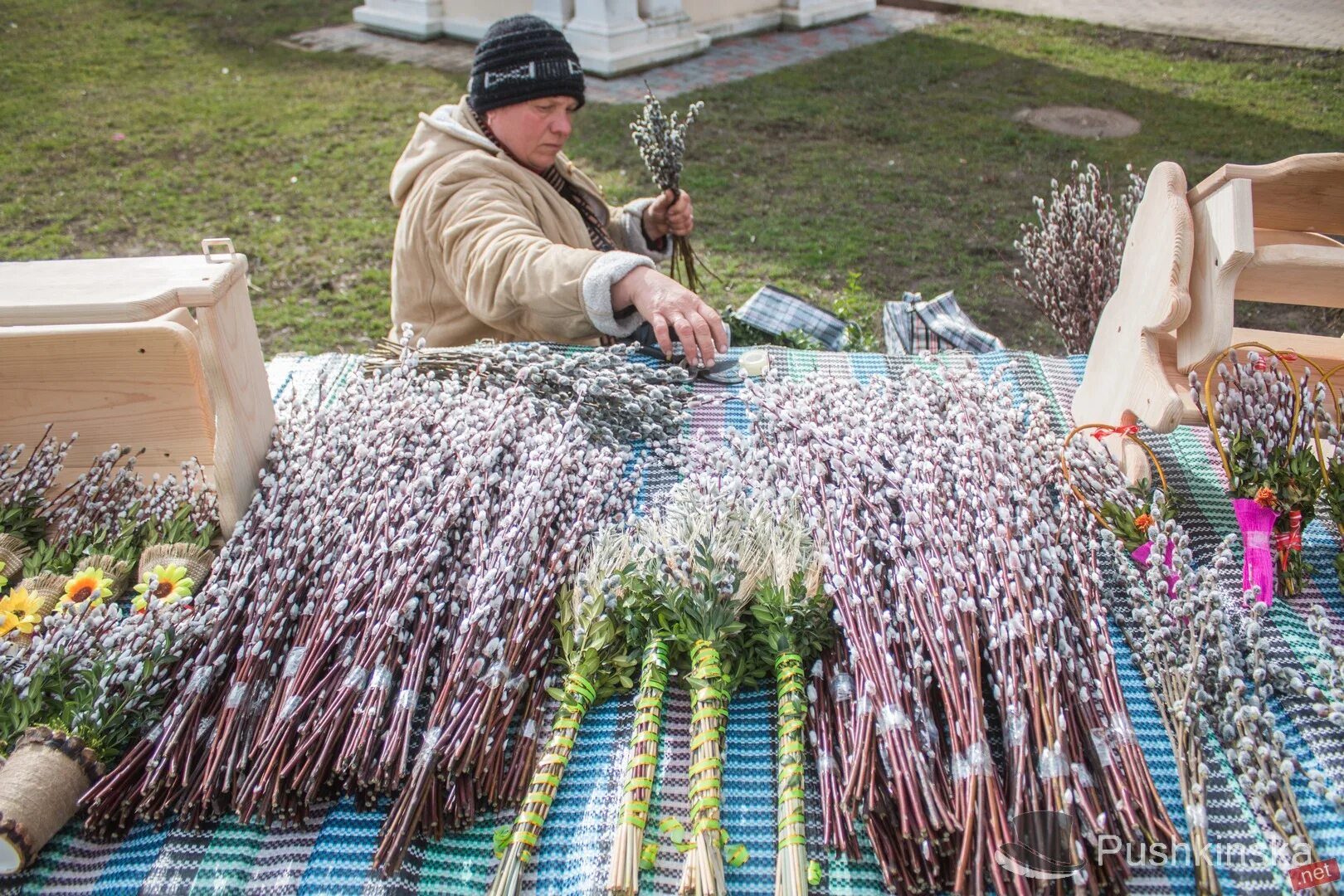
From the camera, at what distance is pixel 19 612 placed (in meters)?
1.61

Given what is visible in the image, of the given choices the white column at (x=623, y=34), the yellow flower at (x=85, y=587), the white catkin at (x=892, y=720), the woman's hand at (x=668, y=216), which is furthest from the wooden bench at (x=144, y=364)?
the white column at (x=623, y=34)

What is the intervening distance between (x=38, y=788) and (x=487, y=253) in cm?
159

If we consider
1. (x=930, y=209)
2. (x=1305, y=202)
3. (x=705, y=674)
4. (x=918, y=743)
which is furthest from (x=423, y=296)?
(x=930, y=209)

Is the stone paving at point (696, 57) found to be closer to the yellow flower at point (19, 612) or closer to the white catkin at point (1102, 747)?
the yellow flower at point (19, 612)

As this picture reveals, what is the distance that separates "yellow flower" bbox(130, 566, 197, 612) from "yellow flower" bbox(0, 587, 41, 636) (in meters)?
0.15

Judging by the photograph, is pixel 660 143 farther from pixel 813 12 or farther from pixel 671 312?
pixel 813 12

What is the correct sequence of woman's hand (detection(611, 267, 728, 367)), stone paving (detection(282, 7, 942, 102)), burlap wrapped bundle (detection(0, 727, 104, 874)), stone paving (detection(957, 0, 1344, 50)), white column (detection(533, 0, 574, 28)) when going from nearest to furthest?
burlap wrapped bundle (detection(0, 727, 104, 874)), woman's hand (detection(611, 267, 728, 367)), stone paving (detection(282, 7, 942, 102)), white column (detection(533, 0, 574, 28)), stone paving (detection(957, 0, 1344, 50))

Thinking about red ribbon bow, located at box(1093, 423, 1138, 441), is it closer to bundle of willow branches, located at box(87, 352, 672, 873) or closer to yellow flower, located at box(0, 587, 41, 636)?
bundle of willow branches, located at box(87, 352, 672, 873)

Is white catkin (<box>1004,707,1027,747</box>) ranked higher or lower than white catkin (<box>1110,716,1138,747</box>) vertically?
higher

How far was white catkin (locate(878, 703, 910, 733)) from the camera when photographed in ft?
4.47

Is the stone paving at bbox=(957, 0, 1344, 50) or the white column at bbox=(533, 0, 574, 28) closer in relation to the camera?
the white column at bbox=(533, 0, 574, 28)

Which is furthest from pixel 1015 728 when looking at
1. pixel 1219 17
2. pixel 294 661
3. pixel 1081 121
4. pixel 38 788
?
pixel 1219 17

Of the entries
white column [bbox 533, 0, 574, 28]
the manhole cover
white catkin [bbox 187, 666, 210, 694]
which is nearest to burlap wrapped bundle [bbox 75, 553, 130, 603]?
white catkin [bbox 187, 666, 210, 694]

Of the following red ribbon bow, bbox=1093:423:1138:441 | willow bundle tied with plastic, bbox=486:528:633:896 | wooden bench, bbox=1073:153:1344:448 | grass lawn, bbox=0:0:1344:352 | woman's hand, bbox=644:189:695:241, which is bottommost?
grass lawn, bbox=0:0:1344:352
